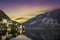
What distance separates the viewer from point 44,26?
3.07 meters

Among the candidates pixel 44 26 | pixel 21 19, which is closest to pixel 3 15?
pixel 21 19

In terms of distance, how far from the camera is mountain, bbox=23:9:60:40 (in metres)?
3.03

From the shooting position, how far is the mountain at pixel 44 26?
3.03 meters

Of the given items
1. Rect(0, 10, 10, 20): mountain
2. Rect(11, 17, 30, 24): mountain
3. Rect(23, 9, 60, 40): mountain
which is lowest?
Rect(23, 9, 60, 40): mountain

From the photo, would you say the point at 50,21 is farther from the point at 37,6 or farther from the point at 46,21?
the point at 37,6

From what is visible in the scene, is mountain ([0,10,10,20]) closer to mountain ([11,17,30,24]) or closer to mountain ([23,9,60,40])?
mountain ([11,17,30,24])

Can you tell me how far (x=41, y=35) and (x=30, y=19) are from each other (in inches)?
13.4

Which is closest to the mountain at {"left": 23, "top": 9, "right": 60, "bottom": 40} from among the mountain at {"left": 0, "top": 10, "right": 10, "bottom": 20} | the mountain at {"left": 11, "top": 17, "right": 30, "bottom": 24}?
the mountain at {"left": 11, "top": 17, "right": 30, "bottom": 24}

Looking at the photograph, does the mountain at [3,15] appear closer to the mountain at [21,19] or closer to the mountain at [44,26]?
the mountain at [21,19]

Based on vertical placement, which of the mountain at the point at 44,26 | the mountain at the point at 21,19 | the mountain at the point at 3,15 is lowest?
the mountain at the point at 44,26

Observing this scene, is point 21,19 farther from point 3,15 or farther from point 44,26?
point 44,26

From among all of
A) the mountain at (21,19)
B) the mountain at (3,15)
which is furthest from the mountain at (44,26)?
the mountain at (3,15)

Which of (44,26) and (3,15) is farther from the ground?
(3,15)

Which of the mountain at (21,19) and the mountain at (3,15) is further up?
the mountain at (3,15)
